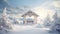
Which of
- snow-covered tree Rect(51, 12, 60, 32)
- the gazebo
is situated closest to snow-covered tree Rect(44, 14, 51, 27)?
snow-covered tree Rect(51, 12, 60, 32)

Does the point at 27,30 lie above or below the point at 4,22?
below

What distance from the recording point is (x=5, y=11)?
2.30 metres

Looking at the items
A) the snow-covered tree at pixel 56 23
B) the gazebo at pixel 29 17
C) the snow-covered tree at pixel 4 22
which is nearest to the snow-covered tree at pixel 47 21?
the snow-covered tree at pixel 56 23

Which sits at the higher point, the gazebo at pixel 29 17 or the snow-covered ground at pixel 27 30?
the gazebo at pixel 29 17

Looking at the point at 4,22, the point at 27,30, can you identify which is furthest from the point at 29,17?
the point at 4,22

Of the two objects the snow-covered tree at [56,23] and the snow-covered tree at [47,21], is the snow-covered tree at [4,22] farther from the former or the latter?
the snow-covered tree at [56,23]

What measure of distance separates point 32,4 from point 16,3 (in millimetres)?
274

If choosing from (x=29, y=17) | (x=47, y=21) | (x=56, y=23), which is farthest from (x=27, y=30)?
(x=56, y=23)

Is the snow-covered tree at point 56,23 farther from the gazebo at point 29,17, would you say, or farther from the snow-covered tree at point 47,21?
the gazebo at point 29,17

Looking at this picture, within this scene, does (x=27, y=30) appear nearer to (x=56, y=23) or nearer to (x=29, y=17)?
(x=29, y=17)

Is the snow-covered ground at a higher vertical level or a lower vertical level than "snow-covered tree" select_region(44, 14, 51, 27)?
lower

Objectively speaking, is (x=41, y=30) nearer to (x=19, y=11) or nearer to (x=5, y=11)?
(x=19, y=11)

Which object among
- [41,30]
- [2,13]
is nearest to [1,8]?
[2,13]

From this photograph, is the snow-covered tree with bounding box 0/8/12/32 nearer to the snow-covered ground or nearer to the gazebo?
the snow-covered ground
